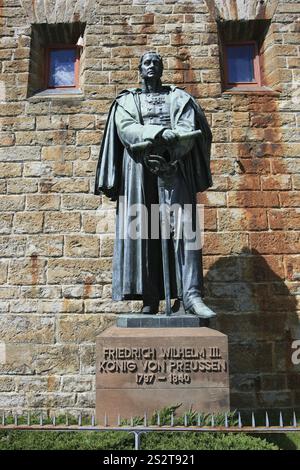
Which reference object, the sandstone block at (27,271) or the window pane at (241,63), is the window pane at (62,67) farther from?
the sandstone block at (27,271)

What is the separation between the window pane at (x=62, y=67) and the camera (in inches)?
292

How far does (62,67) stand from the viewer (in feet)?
24.6

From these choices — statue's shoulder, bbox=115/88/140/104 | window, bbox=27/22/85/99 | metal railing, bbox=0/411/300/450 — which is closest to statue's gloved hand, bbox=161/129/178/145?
statue's shoulder, bbox=115/88/140/104

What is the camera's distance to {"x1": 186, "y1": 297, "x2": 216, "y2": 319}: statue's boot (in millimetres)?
3711

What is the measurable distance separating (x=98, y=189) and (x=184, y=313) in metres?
1.34

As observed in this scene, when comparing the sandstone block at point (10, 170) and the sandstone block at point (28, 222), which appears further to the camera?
the sandstone block at point (10, 170)

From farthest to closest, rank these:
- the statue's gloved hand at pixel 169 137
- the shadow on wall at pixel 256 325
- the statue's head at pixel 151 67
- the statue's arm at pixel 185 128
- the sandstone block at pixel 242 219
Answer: the sandstone block at pixel 242 219 → the shadow on wall at pixel 256 325 → the statue's head at pixel 151 67 → the statue's arm at pixel 185 128 → the statue's gloved hand at pixel 169 137

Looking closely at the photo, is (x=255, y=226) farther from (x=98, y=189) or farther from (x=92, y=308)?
(x=98, y=189)

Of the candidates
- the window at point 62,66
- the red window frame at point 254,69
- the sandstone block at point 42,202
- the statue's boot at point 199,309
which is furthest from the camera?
the window at point 62,66

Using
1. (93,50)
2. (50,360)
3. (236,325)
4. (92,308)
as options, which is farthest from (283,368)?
(93,50)

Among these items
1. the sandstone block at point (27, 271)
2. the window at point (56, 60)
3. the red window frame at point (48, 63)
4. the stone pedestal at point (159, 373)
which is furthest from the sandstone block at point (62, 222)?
the stone pedestal at point (159, 373)

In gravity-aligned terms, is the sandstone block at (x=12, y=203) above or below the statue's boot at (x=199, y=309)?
above

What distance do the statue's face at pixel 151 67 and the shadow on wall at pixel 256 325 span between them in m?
2.88

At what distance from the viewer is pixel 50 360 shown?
612 cm
